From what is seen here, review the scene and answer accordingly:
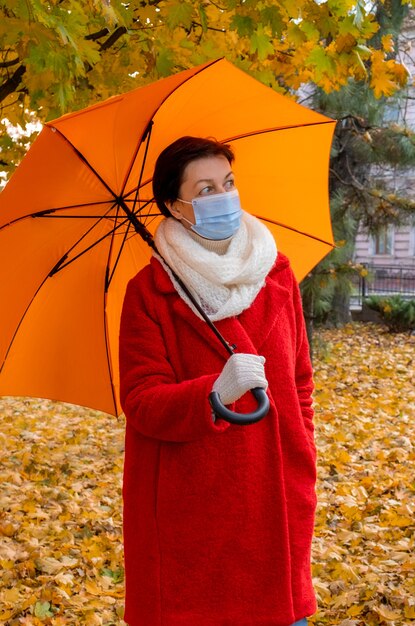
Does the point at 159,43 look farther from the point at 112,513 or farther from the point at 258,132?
the point at 112,513

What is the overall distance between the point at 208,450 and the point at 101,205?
995 millimetres

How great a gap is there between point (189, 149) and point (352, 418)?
22.1 feet

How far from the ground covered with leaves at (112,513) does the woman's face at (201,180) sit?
245cm

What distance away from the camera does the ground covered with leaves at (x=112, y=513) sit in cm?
393

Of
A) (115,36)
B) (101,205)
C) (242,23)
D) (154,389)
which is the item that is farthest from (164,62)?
(154,389)

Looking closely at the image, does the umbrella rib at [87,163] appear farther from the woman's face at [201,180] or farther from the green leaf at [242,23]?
the green leaf at [242,23]

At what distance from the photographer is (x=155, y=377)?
2.02 m

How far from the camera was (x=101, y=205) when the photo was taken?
8.50 ft

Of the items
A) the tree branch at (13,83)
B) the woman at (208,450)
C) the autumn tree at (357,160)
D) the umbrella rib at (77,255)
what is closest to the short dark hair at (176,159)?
the woman at (208,450)

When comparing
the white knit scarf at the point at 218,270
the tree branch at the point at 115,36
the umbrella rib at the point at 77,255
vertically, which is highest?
the tree branch at the point at 115,36

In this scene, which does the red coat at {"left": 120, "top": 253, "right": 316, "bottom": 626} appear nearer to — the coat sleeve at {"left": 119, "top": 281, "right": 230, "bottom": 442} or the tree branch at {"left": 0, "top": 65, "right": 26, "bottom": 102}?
the coat sleeve at {"left": 119, "top": 281, "right": 230, "bottom": 442}

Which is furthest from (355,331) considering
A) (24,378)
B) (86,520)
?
(24,378)

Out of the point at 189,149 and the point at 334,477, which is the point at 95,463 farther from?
the point at 189,149

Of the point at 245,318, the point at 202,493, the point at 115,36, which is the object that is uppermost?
the point at 115,36
